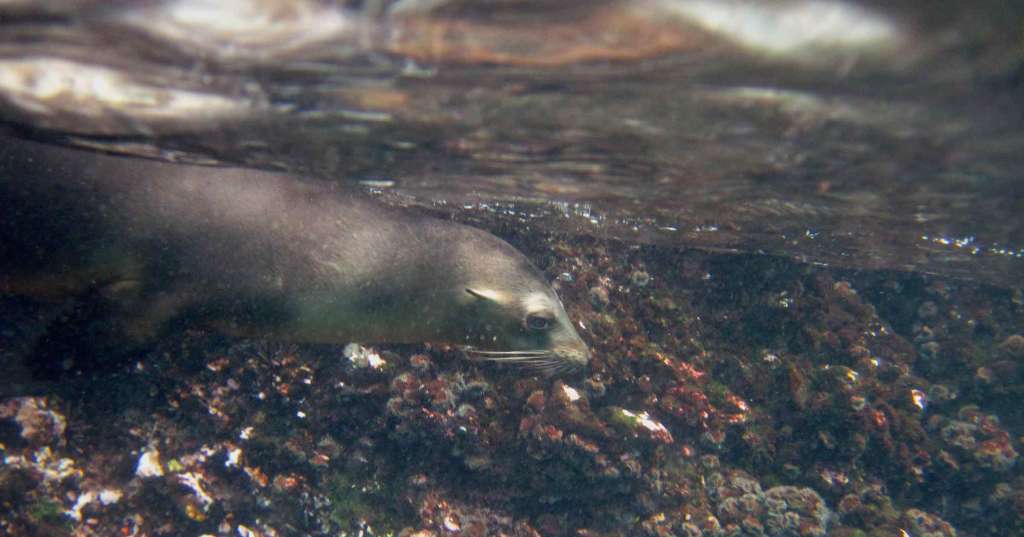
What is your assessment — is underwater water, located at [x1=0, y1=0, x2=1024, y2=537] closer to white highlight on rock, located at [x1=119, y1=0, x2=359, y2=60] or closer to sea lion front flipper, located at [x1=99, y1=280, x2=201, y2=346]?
white highlight on rock, located at [x1=119, y1=0, x2=359, y2=60]

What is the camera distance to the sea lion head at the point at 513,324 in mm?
4828

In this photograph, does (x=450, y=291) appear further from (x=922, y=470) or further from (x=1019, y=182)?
(x=922, y=470)

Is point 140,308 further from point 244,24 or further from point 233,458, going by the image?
point 244,24

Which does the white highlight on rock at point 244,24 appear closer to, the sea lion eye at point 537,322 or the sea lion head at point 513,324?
the sea lion head at point 513,324

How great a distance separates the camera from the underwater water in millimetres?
3039

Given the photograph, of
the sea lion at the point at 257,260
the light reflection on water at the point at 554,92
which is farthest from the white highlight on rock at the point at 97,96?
the sea lion at the point at 257,260

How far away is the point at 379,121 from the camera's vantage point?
4.25 m

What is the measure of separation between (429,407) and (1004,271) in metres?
11.7

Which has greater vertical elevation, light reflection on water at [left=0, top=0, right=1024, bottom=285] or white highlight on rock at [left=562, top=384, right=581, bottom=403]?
light reflection on water at [left=0, top=0, right=1024, bottom=285]

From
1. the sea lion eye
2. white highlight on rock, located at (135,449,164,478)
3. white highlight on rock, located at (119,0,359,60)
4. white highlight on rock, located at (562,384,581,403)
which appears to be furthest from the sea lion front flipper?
white highlight on rock, located at (562,384,581,403)

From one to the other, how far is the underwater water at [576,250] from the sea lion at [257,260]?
0.96ft

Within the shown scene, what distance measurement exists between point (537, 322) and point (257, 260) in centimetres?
239

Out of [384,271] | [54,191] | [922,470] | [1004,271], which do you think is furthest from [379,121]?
[1004,271]

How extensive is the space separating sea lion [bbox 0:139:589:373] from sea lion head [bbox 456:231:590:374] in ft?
0.04
